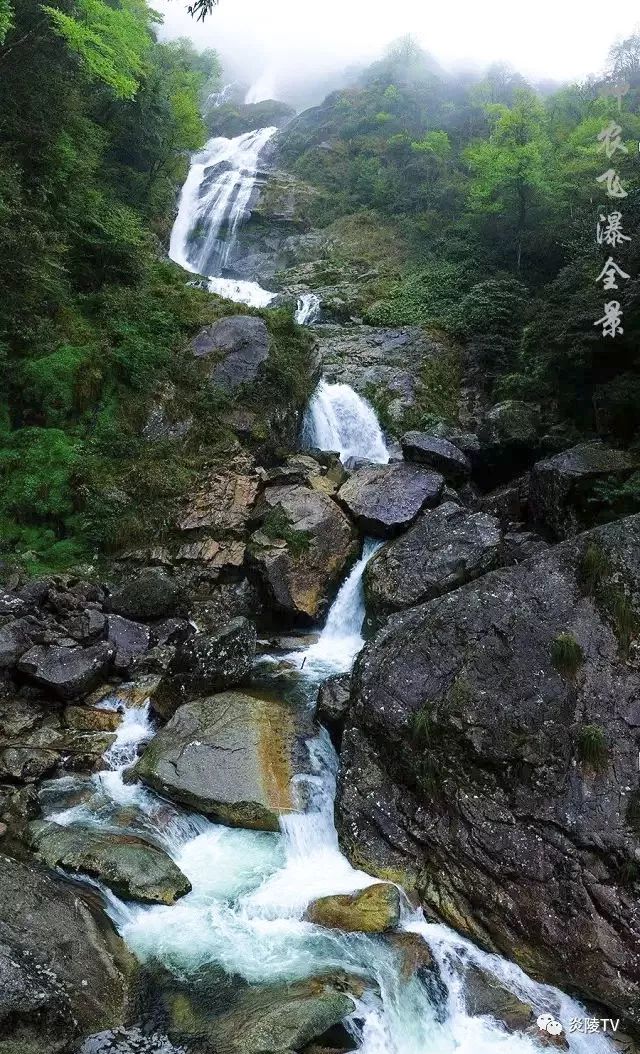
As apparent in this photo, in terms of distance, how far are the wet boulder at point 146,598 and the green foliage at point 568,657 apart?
6.79 meters

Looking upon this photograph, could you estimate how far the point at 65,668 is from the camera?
9.16 m

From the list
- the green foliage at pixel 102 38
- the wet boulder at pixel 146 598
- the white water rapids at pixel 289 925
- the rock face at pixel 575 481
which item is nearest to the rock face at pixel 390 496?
the rock face at pixel 575 481

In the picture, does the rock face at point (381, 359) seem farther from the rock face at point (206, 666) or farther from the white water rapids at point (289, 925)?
the white water rapids at point (289, 925)

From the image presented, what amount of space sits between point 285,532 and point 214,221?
24.4m

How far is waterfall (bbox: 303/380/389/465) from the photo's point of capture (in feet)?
53.0

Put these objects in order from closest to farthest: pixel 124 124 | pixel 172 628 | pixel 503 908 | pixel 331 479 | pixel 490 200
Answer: pixel 503 908 → pixel 172 628 → pixel 331 479 → pixel 124 124 → pixel 490 200

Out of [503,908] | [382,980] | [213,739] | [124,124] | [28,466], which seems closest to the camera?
[382,980]

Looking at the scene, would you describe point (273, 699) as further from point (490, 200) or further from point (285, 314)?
point (490, 200)

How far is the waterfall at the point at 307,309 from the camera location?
2353cm

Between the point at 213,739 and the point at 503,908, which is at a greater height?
the point at 503,908

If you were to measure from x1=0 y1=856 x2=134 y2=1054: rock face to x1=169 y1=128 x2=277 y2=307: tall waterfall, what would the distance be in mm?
21928

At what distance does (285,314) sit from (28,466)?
8.00m

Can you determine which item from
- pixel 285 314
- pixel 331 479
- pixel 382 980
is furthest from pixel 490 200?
pixel 382 980

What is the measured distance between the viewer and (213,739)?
816 cm
